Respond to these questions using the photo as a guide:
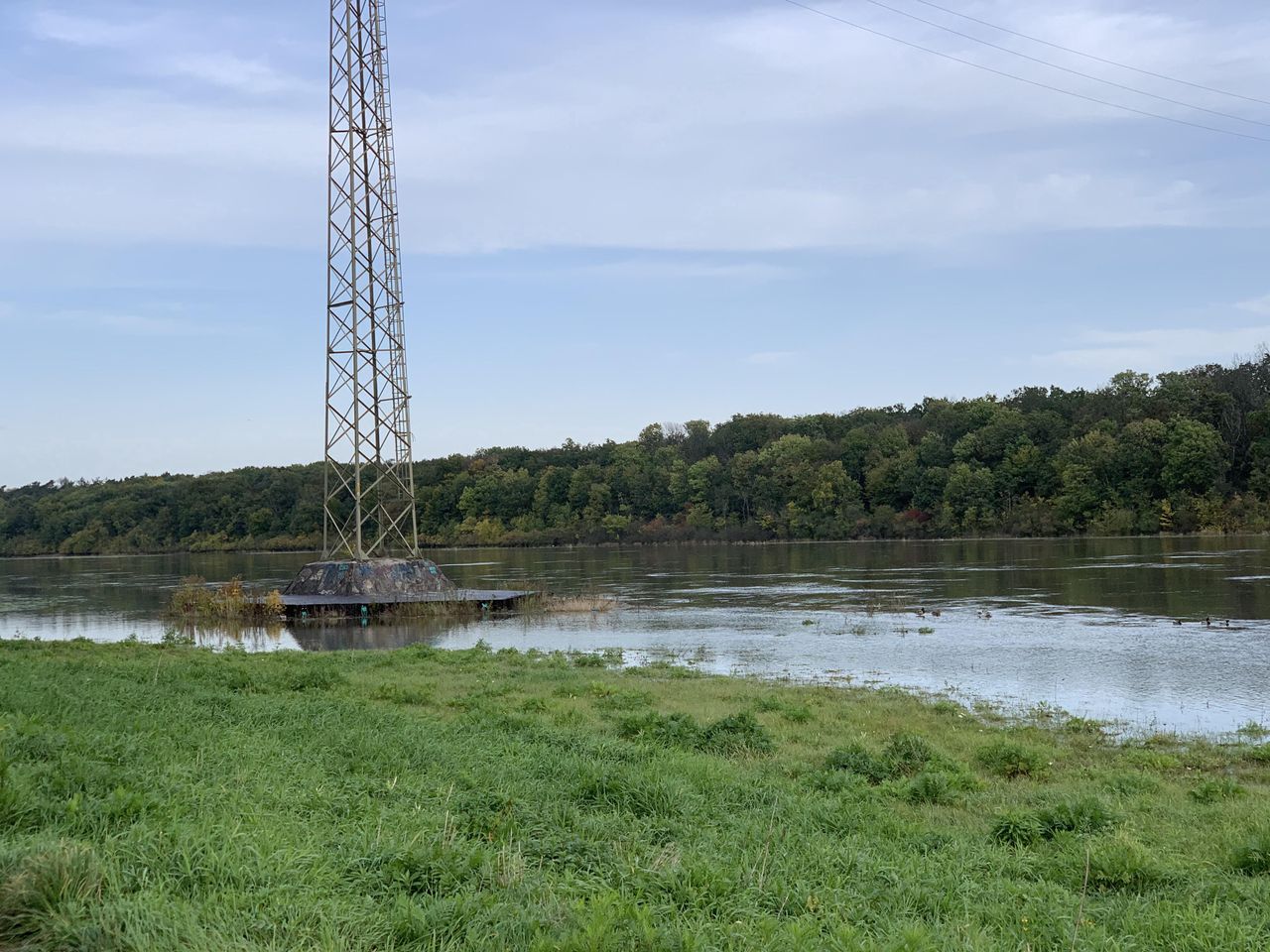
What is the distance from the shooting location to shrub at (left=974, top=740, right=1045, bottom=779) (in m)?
11.8

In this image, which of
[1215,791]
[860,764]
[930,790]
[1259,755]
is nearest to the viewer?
[930,790]

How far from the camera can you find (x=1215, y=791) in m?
10.4

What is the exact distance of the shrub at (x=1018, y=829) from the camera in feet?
26.4

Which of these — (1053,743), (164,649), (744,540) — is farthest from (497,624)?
(744,540)

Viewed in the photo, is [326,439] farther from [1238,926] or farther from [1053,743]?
[1238,926]

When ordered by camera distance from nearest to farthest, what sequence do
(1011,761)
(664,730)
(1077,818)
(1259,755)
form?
(1077,818), (1011,761), (1259,755), (664,730)

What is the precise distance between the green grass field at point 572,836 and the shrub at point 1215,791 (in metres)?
0.07

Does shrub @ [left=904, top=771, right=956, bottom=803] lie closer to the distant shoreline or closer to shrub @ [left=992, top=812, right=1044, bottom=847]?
shrub @ [left=992, top=812, right=1044, bottom=847]

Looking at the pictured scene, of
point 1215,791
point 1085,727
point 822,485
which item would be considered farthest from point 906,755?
point 822,485

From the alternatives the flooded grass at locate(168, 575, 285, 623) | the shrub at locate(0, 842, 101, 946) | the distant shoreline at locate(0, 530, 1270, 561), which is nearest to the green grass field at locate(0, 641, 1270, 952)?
the shrub at locate(0, 842, 101, 946)

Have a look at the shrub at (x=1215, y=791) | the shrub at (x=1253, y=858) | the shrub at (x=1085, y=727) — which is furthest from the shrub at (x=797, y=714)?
the shrub at (x=1253, y=858)

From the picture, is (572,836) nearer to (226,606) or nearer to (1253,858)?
(1253,858)

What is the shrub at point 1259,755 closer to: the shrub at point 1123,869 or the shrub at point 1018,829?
the shrub at point 1018,829

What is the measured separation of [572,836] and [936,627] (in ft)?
85.4
